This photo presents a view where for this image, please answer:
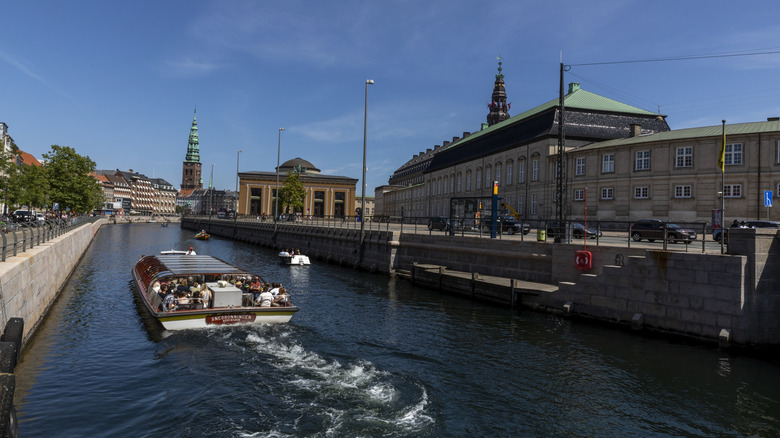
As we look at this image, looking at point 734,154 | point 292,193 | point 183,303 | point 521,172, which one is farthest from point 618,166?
point 292,193

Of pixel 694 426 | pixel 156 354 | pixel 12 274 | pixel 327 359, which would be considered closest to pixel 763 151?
pixel 694 426

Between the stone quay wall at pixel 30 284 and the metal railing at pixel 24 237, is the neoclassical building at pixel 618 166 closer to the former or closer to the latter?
the stone quay wall at pixel 30 284

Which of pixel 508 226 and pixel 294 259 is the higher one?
pixel 508 226

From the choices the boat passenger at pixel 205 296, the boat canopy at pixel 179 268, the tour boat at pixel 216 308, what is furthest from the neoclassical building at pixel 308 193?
the boat passenger at pixel 205 296

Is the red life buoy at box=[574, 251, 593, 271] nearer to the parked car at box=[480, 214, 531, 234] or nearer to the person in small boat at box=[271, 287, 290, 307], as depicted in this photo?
the parked car at box=[480, 214, 531, 234]

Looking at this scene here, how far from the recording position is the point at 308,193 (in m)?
137

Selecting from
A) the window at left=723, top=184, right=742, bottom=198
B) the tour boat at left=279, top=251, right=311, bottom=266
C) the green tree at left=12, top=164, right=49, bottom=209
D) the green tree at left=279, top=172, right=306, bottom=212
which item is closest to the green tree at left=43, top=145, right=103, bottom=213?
the green tree at left=12, top=164, right=49, bottom=209

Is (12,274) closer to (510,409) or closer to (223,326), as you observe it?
(223,326)

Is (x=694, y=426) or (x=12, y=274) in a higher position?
(x=12, y=274)

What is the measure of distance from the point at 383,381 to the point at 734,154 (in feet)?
142

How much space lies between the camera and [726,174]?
4228 cm

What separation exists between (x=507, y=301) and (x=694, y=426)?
43.5 ft

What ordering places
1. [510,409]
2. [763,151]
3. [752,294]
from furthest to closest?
[763,151]
[752,294]
[510,409]

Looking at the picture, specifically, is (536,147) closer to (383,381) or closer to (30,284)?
(383,381)
